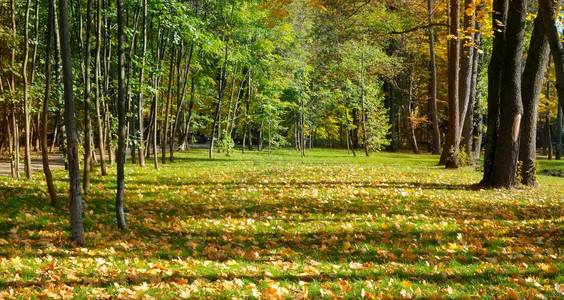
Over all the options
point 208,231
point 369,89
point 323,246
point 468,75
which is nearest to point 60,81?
point 208,231

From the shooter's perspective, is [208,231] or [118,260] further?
[208,231]

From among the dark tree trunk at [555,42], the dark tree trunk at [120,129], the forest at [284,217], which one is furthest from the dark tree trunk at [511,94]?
the dark tree trunk at [120,129]

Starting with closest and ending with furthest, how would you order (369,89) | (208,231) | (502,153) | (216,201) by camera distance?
1. (208,231)
2. (216,201)
3. (502,153)
4. (369,89)

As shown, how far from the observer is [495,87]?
13055 millimetres

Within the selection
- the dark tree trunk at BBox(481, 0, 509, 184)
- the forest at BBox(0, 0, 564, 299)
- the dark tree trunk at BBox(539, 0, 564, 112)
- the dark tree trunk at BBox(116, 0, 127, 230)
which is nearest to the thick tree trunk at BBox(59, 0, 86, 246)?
the forest at BBox(0, 0, 564, 299)

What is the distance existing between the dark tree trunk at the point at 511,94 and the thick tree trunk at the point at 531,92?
0.57 metres

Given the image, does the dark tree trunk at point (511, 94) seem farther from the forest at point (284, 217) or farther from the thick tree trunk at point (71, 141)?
the thick tree trunk at point (71, 141)

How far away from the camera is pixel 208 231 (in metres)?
6.99

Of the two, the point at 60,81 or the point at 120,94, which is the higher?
the point at 60,81

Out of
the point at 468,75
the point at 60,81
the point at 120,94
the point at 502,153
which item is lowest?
the point at 502,153

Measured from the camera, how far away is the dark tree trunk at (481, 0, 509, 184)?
40.7 ft

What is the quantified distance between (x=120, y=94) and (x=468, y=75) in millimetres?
16993

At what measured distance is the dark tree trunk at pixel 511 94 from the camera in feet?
37.4

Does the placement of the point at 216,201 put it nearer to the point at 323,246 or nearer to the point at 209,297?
the point at 323,246
